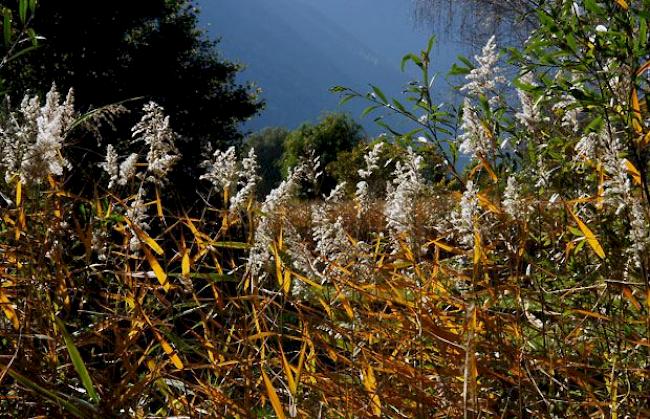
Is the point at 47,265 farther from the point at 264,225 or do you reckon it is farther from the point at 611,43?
the point at 611,43

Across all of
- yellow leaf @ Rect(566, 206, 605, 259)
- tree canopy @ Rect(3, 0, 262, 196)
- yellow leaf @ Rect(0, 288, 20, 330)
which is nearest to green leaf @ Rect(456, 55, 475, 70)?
yellow leaf @ Rect(566, 206, 605, 259)

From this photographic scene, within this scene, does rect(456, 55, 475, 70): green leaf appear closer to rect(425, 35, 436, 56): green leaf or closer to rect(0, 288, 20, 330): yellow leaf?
rect(425, 35, 436, 56): green leaf

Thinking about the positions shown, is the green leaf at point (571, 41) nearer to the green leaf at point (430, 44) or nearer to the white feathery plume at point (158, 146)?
the green leaf at point (430, 44)

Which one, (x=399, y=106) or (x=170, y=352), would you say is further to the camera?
(x=399, y=106)

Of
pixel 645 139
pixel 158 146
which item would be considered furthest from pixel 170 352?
pixel 645 139

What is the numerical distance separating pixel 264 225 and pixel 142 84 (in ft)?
59.0

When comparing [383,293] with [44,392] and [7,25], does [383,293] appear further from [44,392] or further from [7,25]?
[7,25]

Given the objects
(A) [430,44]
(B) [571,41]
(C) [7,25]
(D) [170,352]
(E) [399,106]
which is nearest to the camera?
(D) [170,352]

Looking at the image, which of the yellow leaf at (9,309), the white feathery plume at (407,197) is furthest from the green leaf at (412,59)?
the yellow leaf at (9,309)

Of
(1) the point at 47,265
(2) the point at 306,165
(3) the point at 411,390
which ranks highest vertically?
(2) the point at 306,165

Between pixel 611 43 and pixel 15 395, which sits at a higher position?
pixel 611 43

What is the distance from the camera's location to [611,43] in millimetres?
1853

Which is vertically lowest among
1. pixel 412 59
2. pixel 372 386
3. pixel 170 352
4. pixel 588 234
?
pixel 170 352

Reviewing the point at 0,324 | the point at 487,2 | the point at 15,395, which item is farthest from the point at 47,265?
the point at 487,2
